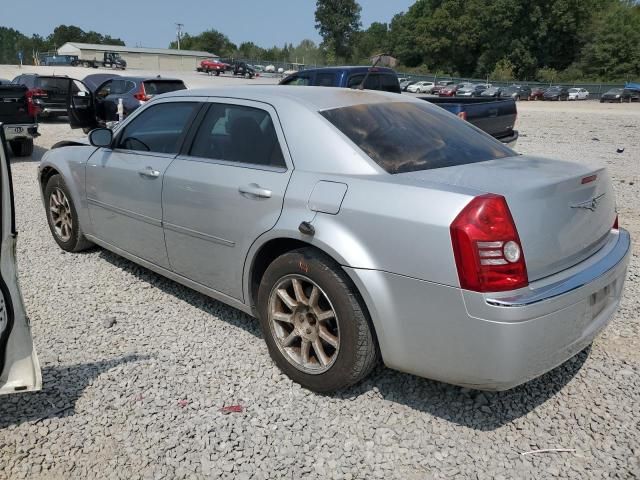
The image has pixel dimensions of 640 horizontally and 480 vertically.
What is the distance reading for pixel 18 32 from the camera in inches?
5379

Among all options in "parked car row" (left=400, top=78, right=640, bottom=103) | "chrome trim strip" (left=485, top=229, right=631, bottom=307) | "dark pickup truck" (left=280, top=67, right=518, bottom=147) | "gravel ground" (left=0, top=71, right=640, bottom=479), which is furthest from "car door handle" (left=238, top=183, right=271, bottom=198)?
"parked car row" (left=400, top=78, right=640, bottom=103)

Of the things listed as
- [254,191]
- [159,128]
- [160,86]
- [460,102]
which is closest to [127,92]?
[160,86]

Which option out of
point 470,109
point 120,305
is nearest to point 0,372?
point 120,305

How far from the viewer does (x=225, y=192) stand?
11.2ft

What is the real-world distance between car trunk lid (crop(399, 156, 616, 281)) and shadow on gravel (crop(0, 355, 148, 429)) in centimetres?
215

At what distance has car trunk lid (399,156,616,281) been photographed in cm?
254

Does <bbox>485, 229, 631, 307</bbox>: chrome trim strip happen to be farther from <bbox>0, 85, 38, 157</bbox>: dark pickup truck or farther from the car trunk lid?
<bbox>0, 85, 38, 157</bbox>: dark pickup truck

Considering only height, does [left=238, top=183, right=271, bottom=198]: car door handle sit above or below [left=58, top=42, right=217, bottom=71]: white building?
below

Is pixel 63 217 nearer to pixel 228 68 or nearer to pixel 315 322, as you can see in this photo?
pixel 315 322

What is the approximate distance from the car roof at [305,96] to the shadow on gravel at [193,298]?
155cm

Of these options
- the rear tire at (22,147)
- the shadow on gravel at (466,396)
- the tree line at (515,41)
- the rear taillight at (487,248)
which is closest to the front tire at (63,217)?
the shadow on gravel at (466,396)

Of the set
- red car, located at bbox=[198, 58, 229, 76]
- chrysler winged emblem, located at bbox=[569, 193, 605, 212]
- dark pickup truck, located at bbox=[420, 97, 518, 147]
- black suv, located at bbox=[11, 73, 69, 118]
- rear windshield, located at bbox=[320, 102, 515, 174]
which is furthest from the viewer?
red car, located at bbox=[198, 58, 229, 76]

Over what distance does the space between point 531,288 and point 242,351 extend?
1888 mm

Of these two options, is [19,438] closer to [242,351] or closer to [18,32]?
[242,351]
